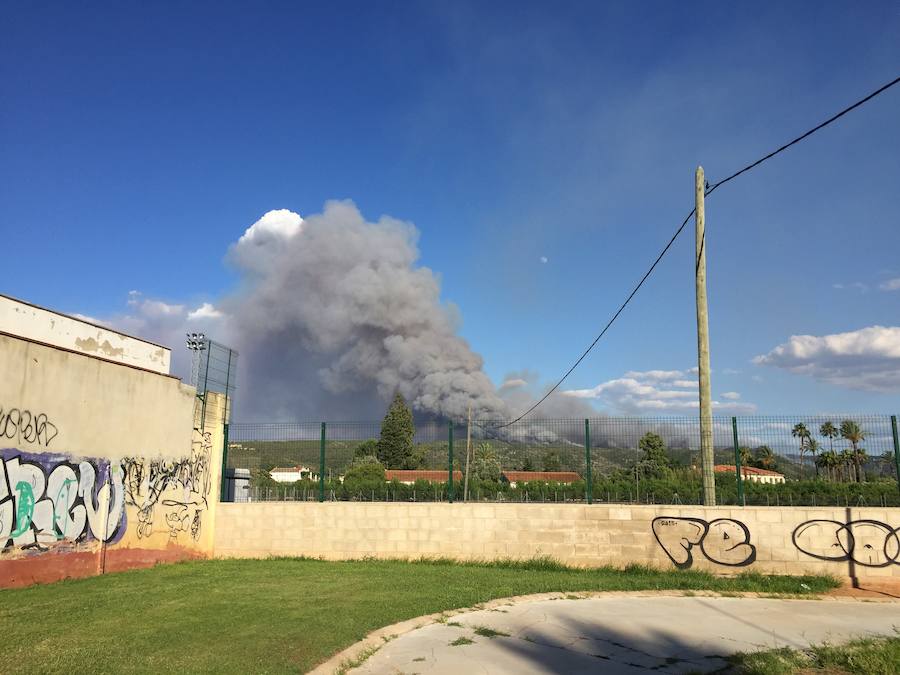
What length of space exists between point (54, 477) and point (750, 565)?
13.1 m

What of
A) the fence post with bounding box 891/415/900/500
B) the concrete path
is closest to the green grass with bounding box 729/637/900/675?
the concrete path

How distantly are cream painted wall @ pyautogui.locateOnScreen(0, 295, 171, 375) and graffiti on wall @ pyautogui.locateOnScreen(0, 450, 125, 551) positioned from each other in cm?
238

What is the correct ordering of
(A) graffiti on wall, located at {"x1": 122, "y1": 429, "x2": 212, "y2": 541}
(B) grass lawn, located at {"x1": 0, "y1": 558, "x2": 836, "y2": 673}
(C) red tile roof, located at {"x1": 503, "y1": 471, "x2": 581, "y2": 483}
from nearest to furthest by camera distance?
(B) grass lawn, located at {"x1": 0, "y1": 558, "x2": 836, "y2": 673} < (A) graffiti on wall, located at {"x1": 122, "y1": 429, "x2": 212, "y2": 541} < (C) red tile roof, located at {"x1": 503, "y1": 471, "x2": 581, "y2": 483}

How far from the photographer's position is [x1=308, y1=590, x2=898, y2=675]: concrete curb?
21.1 ft

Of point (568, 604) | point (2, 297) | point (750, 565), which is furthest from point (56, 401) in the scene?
point (750, 565)

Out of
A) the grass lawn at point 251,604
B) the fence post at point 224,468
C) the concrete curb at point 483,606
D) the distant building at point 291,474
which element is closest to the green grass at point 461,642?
the concrete curb at point 483,606

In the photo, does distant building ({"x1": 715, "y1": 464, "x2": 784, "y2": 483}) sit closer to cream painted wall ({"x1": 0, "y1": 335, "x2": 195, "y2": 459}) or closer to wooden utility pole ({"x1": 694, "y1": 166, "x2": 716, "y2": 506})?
wooden utility pole ({"x1": 694, "y1": 166, "x2": 716, "y2": 506})

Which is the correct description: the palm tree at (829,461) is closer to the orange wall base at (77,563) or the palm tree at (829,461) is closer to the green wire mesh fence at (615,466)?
the green wire mesh fence at (615,466)

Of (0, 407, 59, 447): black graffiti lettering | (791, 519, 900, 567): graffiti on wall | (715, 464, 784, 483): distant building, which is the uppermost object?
(0, 407, 59, 447): black graffiti lettering

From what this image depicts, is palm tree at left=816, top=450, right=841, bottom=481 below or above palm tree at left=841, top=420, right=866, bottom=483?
below

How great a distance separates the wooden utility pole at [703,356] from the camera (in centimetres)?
1291

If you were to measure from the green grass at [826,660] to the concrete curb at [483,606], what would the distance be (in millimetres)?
3688

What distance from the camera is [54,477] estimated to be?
11422 millimetres

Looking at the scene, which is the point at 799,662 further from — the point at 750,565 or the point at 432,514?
the point at 432,514
